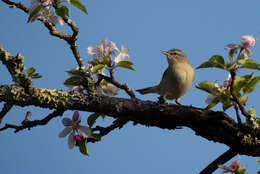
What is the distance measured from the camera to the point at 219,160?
125 inches

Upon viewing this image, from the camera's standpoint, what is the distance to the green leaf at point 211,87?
285cm

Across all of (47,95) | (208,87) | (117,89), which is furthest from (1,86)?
(208,87)

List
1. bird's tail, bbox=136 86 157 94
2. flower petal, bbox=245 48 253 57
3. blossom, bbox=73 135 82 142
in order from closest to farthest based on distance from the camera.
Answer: flower petal, bbox=245 48 253 57 < blossom, bbox=73 135 82 142 < bird's tail, bbox=136 86 157 94

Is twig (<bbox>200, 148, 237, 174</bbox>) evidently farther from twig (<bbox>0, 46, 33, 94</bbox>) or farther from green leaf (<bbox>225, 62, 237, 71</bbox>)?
twig (<bbox>0, 46, 33, 94</bbox>)

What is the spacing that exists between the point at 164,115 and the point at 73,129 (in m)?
0.90

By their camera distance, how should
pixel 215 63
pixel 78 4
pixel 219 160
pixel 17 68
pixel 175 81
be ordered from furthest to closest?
pixel 175 81, pixel 219 160, pixel 78 4, pixel 215 63, pixel 17 68

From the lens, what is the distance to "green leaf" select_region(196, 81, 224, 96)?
285 cm

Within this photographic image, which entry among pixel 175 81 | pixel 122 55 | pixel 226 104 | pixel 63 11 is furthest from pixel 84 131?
pixel 175 81

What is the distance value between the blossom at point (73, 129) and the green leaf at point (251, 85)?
60.4 inches

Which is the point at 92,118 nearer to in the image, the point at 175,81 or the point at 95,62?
the point at 95,62

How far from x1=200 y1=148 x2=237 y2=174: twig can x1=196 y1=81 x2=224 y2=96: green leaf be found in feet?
2.38

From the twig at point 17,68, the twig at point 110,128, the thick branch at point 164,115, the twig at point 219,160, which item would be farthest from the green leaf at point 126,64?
the twig at point 219,160

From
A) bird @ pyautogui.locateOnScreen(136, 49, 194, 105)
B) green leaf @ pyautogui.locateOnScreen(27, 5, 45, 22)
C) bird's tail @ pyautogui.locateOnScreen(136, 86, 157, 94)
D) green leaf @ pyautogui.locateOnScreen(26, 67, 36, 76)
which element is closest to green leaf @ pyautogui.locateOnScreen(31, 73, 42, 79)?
green leaf @ pyautogui.locateOnScreen(26, 67, 36, 76)

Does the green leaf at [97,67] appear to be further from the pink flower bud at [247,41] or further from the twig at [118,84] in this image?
the pink flower bud at [247,41]
